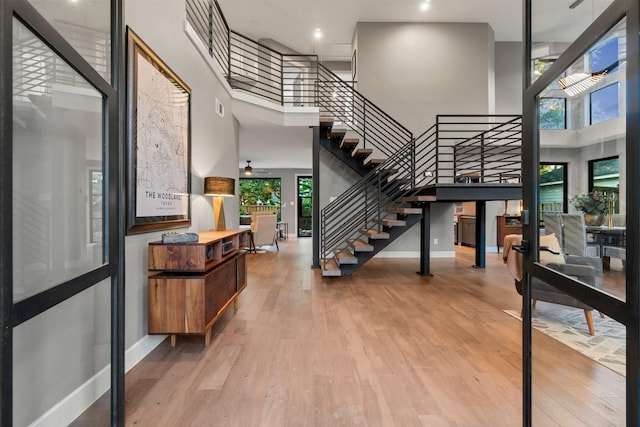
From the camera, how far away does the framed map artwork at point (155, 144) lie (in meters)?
2.09

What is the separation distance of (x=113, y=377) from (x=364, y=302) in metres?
2.66

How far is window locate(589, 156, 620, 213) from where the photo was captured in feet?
2.97

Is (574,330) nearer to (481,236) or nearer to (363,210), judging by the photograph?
(363,210)

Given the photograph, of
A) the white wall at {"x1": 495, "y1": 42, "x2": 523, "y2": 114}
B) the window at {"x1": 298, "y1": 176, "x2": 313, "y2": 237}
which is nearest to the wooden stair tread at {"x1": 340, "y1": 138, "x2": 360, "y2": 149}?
the white wall at {"x1": 495, "y1": 42, "x2": 523, "y2": 114}

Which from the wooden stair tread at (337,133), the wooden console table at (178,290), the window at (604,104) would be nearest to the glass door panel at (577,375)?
the window at (604,104)

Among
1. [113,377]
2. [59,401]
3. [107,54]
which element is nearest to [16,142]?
[107,54]

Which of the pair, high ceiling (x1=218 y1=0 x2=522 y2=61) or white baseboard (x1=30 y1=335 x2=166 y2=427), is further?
high ceiling (x1=218 y1=0 x2=522 y2=61)

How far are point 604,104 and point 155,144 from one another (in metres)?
2.68

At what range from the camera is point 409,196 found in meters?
5.03

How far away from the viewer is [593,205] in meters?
1.11

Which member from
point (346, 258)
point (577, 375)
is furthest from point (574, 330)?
point (346, 258)

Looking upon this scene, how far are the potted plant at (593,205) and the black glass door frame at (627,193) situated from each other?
152mm

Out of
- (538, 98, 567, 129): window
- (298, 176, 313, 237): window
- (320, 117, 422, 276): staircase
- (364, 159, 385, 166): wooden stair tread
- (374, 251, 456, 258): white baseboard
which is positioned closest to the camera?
(538, 98, 567, 129): window

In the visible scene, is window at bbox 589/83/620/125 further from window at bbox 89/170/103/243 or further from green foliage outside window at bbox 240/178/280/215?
green foliage outside window at bbox 240/178/280/215
